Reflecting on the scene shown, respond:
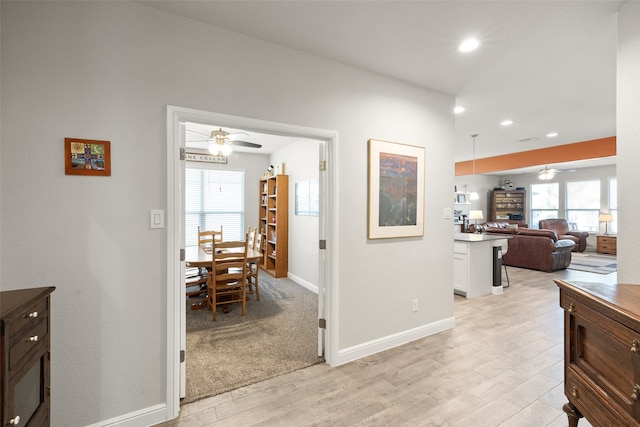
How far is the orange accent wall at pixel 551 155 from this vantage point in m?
5.39

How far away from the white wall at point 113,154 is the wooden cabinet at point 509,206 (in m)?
10.5

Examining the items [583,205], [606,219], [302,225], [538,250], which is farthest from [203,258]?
[583,205]

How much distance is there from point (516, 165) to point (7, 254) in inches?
336

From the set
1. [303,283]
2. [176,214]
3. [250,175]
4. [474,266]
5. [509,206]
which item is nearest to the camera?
[176,214]

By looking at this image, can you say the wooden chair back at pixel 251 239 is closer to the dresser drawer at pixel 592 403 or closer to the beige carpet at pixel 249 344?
the beige carpet at pixel 249 344

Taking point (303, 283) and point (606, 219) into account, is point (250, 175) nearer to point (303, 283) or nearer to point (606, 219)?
point (303, 283)

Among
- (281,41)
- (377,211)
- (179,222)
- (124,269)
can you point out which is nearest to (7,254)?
(124,269)

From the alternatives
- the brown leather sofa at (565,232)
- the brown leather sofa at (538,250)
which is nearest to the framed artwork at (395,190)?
the brown leather sofa at (538,250)

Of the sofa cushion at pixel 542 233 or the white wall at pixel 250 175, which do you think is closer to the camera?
the sofa cushion at pixel 542 233

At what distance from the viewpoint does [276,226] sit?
5531 mm

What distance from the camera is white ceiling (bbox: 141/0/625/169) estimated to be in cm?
183

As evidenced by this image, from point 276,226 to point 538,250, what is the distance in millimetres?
5575

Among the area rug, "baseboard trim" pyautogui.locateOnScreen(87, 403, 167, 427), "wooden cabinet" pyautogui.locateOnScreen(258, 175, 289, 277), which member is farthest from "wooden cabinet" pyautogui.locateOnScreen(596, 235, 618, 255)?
"baseboard trim" pyautogui.locateOnScreen(87, 403, 167, 427)

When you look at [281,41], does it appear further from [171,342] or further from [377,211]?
[171,342]
